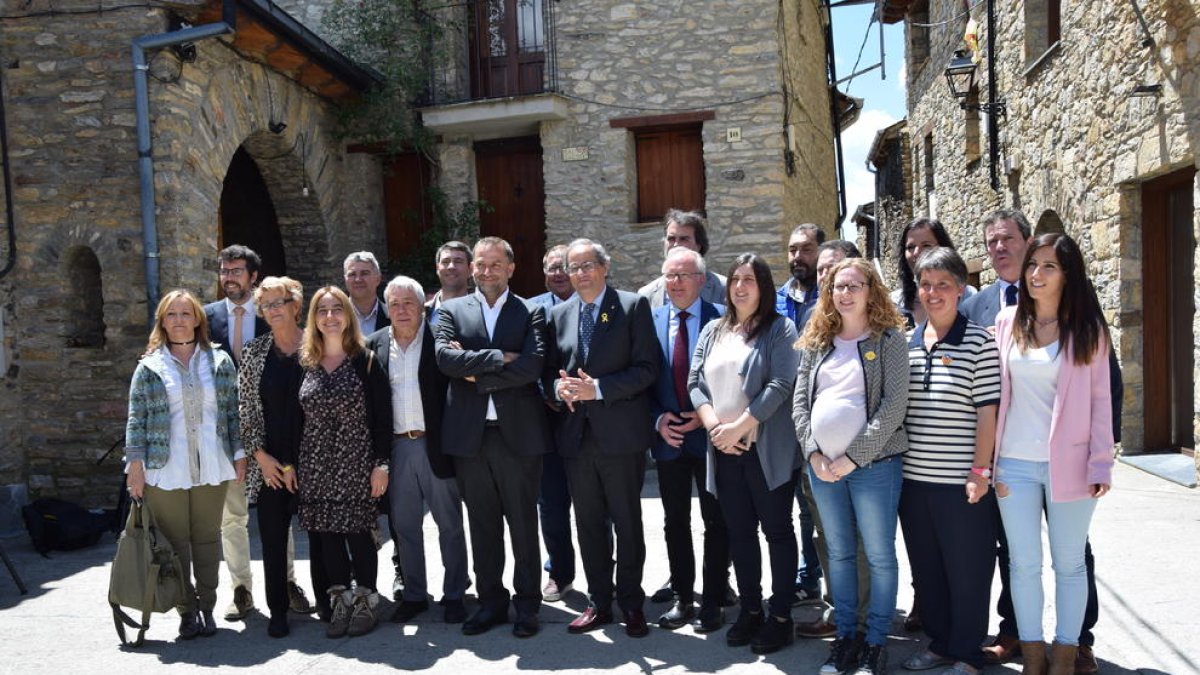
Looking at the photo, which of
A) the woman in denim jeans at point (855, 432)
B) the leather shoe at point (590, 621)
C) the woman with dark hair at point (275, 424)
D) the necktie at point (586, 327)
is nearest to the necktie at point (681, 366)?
the necktie at point (586, 327)

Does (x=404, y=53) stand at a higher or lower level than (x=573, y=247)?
higher

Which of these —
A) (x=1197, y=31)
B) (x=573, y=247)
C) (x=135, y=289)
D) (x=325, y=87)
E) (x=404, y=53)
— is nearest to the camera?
(x=573, y=247)

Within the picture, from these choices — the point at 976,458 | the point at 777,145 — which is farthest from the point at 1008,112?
the point at 976,458

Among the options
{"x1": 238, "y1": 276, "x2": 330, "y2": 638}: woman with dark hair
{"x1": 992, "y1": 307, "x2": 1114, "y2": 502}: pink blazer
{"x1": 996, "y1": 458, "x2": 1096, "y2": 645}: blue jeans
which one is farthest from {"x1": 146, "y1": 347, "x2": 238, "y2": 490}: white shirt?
{"x1": 992, "y1": 307, "x2": 1114, "y2": 502}: pink blazer

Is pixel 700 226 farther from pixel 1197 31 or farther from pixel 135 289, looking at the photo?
pixel 135 289

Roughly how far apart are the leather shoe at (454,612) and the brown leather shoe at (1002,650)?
2.28 metres

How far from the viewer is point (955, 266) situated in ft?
10.9

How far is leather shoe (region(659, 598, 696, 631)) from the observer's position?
13.4ft

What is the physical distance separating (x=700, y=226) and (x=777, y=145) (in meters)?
5.57

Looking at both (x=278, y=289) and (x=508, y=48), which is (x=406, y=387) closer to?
(x=278, y=289)

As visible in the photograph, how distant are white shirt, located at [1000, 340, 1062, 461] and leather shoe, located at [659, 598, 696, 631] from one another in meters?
1.60

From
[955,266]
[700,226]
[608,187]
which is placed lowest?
[955,266]

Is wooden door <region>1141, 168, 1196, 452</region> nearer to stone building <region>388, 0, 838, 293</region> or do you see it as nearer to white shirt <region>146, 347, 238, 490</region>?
stone building <region>388, 0, 838, 293</region>

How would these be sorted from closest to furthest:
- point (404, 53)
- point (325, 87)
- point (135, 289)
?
point (135, 289) < point (325, 87) < point (404, 53)
